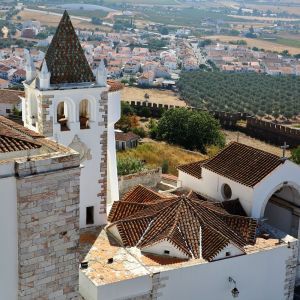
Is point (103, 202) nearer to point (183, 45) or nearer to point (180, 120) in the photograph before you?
point (180, 120)

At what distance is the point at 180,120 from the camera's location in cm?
4809

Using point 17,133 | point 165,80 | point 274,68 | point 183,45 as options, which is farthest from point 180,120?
point 183,45

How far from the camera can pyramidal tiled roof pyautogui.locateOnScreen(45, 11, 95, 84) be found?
18766mm

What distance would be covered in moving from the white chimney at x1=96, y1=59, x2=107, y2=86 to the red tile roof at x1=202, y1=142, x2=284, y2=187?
5.74 metres

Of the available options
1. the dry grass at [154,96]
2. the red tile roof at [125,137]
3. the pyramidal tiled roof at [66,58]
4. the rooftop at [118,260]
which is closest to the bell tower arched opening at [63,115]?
the pyramidal tiled roof at [66,58]

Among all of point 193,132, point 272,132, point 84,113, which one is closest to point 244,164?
point 84,113

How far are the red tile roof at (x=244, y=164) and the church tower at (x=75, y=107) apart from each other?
4.57 m

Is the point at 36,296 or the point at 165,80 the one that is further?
the point at 165,80

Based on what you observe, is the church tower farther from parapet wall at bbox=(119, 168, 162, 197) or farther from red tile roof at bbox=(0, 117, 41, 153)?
parapet wall at bbox=(119, 168, 162, 197)

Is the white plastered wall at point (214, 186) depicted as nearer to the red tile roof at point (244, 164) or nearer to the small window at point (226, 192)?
the small window at point (226, 192)

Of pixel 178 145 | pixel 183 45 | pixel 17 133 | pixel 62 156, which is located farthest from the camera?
pixel 183 45

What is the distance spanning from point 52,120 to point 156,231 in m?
4.76

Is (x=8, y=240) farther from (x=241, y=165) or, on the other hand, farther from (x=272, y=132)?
(x=272, y=132)

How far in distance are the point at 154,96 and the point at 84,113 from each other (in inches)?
2689
